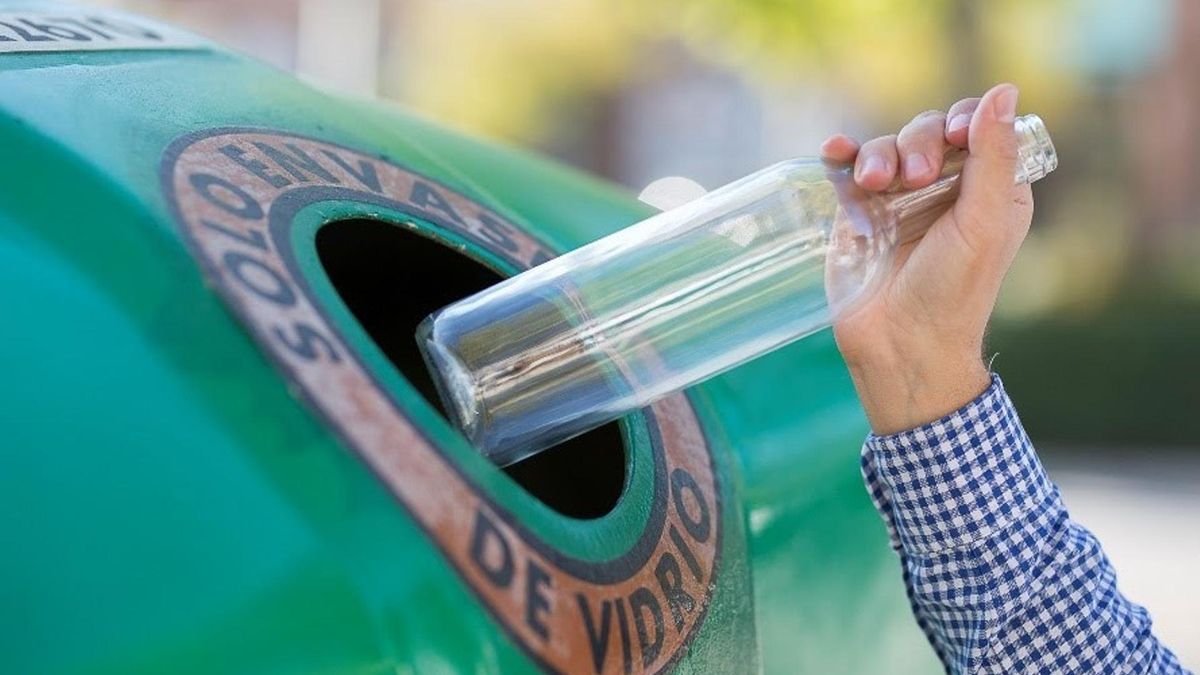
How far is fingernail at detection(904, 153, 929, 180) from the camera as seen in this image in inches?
55.4

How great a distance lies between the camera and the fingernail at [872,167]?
1407 mm

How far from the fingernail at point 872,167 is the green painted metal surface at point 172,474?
0.27m

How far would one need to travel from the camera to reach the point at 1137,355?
37.3ft

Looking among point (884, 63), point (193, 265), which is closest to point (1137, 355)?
point (884, 63)

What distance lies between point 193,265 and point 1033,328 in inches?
428

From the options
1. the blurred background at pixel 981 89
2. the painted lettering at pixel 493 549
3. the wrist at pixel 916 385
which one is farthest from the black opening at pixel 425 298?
the blurred background at pixel 981 89

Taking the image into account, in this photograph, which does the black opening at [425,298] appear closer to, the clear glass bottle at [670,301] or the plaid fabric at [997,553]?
the clear glass bottle at [670,301]

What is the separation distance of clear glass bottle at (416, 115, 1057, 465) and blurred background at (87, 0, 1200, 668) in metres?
3.90

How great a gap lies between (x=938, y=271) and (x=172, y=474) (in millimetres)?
677

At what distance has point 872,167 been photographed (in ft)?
4.62

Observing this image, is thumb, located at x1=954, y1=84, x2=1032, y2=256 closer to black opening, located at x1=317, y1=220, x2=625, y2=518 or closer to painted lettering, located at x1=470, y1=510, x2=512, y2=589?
black opening, located at x1=317, y1=220, x2=625, y2=518

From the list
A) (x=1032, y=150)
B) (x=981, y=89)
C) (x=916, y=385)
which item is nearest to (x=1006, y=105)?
(x=1032, y=150)

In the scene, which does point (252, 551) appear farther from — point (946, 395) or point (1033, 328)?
point (1033, 328)

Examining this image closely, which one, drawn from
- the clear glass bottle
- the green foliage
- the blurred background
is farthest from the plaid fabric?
the green foliage
